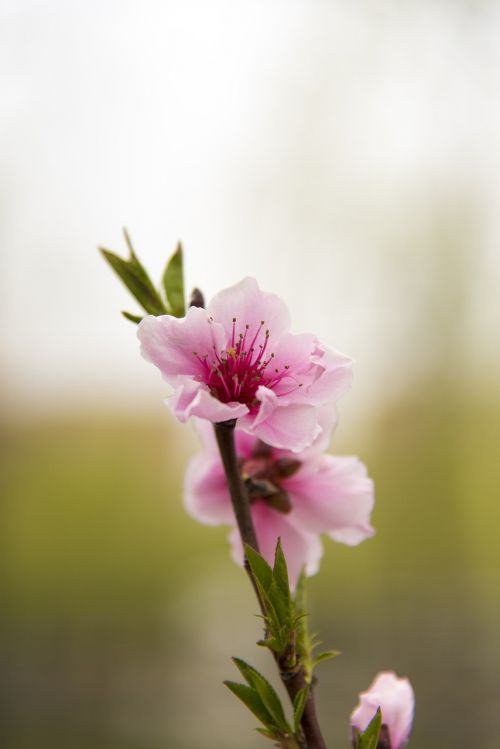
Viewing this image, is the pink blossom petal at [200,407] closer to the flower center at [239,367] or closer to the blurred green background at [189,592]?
the flower center at [239,367]

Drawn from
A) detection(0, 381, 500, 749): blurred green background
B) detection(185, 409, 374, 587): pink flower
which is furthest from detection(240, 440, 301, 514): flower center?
detection(0, 381, 500, 749): blurred green background

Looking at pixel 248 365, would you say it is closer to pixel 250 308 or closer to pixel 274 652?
pixel 250 308

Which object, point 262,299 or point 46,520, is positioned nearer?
point 262,299

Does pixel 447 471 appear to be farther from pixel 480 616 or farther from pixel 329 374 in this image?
pixel 329 374

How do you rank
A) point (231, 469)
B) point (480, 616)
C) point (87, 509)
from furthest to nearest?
point (87, 509)
point (480, 616)
point (231, 469)

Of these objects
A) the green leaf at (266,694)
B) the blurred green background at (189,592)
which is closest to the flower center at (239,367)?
the green leaf at (266,694)

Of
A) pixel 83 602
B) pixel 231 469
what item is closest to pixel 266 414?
pixel 231 469
